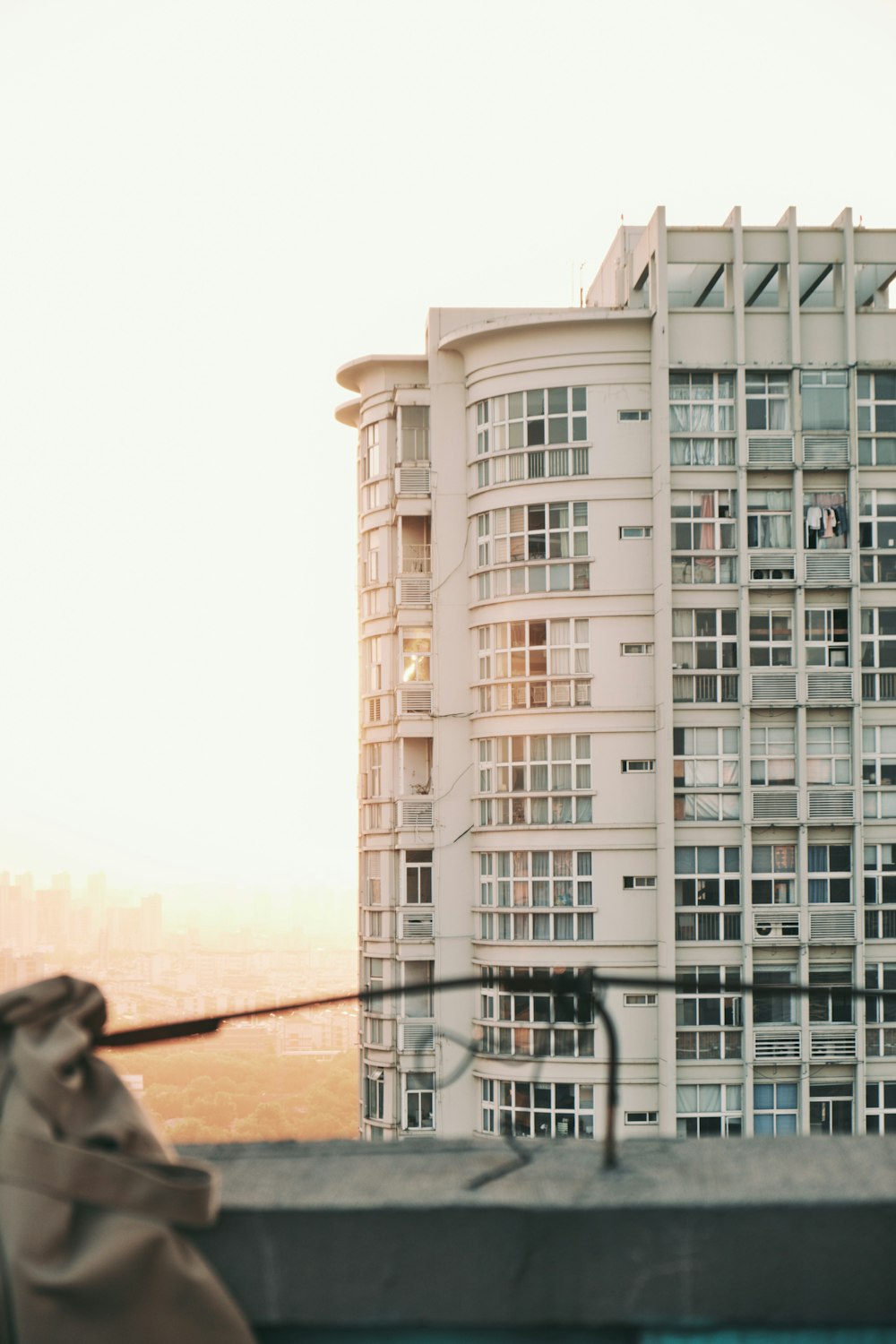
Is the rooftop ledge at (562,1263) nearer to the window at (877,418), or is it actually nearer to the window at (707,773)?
the window at (707,773)

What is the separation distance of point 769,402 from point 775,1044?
1467cm

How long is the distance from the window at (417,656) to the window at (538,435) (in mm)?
4167

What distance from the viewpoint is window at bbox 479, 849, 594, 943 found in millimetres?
34250

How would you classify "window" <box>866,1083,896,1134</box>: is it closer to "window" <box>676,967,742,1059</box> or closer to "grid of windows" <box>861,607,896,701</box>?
"window" <box>676,967,742,1059</box>

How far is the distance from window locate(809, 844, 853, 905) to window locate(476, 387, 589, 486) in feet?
34.3

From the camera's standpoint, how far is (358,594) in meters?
39.2

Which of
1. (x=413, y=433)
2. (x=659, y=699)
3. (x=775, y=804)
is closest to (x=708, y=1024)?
(x=775, y=804)

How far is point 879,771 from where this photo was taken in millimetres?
34125

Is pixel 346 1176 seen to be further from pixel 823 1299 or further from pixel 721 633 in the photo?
pixel 721 633

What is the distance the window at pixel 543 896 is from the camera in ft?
112

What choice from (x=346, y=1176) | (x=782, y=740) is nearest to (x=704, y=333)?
(x=782, y=740)

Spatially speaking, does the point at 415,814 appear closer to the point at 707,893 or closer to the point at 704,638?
the point at 707,893

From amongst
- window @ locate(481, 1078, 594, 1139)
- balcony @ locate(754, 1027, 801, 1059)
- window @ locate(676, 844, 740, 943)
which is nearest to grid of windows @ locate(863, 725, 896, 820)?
window @ locate(676, 844, 740, 943)

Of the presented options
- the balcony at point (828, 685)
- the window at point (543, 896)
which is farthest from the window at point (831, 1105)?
the balcony at point (828, 685)
